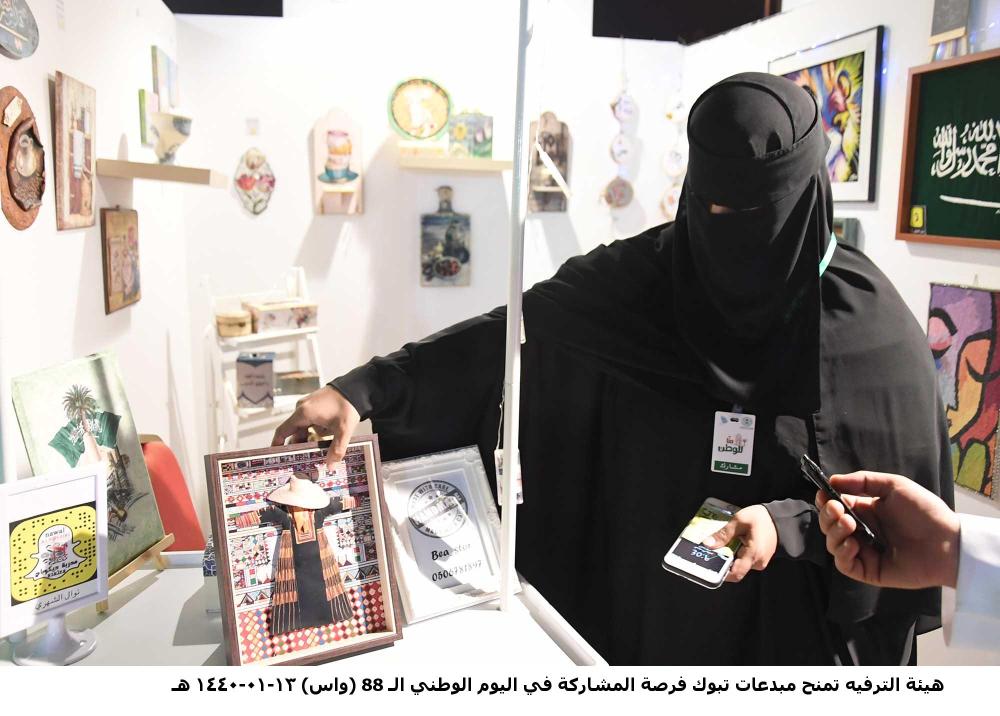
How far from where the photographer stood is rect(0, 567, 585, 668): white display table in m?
0.92

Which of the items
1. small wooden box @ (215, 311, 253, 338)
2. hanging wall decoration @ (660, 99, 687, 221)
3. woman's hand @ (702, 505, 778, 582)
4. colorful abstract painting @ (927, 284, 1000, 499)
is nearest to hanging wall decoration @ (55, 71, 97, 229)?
small wooden box @ (215, 311, 253, 338)

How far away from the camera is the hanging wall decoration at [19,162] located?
1.11 m

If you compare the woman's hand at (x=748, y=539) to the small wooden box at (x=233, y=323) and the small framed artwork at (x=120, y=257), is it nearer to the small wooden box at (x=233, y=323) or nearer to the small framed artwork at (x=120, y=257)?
the small framed artwork at (x=120, y=257)

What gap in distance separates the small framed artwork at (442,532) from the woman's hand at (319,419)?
0.30 ft

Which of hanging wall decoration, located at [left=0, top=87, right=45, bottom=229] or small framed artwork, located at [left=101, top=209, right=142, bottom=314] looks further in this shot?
small framed artwork, located at [left=101, top=209, right=142, bottom=314]

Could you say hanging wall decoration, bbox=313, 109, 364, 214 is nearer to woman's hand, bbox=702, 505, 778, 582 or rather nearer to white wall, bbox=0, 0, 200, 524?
white wall, bbox=0, 0, 200, 524

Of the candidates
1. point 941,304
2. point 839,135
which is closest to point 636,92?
point 839,135

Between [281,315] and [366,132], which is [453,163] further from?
[281,315]

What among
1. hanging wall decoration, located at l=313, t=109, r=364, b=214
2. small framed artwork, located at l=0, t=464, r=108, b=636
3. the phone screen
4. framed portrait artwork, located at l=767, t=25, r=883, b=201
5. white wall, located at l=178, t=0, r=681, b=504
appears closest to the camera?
small framed artwork, located at l=0, t=464, r=108, b=636

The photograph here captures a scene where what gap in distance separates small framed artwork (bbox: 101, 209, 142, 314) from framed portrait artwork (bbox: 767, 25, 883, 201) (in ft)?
6.19

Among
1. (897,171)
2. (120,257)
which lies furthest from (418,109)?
(897,171)

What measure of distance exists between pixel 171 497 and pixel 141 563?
543 millimetres

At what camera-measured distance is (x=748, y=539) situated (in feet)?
3.26

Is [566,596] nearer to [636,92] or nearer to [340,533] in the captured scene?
[340,533]
